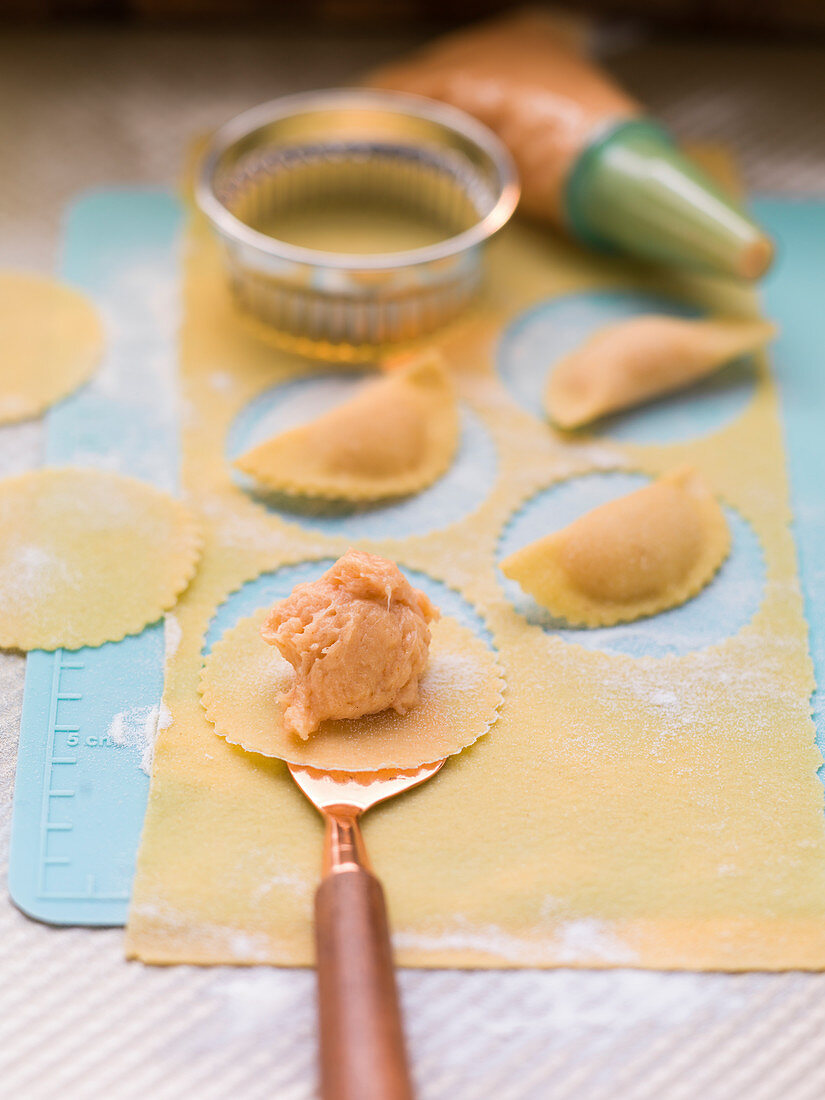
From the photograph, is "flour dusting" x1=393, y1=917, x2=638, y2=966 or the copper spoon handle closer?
the copper spoon handle

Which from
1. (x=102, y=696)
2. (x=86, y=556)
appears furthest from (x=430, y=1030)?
(x=86, y=556)

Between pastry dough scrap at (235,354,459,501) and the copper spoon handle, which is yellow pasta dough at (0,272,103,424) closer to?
pastry dough scrap at (235,354,459,501)

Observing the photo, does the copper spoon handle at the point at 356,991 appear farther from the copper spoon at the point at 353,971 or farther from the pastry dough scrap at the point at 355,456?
the pastry dough scrap at the point at 355,456

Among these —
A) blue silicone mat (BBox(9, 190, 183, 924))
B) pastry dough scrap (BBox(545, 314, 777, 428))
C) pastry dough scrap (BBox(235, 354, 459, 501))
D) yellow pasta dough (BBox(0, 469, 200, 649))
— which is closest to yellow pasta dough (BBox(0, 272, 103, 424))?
blue silicone mat (BBox(9, 190, 183, 924))

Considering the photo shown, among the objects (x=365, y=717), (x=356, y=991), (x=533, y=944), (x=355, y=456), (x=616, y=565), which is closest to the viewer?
(x=356, y=991)

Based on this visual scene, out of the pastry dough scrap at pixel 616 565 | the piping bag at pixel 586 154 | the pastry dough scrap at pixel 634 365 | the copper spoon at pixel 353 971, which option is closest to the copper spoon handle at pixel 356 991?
the copper spoon at pixel 353 971

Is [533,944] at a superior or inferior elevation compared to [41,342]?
inferior

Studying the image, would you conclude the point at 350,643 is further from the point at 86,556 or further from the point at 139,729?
the point at 86,556
